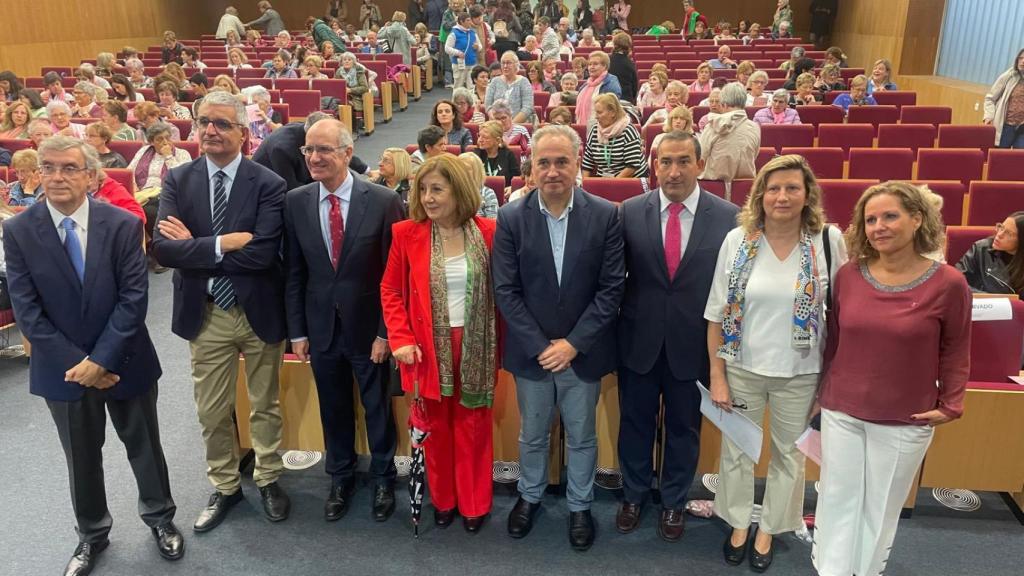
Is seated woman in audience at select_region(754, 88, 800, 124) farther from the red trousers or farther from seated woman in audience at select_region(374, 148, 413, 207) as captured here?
the red trousers

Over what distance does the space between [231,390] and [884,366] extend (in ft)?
7.64

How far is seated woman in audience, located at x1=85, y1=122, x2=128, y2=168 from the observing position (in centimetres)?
595

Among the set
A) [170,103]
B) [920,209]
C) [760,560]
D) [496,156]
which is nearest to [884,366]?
[920,209]

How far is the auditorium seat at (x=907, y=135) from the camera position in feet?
21.8

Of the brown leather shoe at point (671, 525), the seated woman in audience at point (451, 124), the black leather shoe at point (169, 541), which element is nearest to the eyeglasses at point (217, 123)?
the black leather shoe at point (169, 541)

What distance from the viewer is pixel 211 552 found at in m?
2.80

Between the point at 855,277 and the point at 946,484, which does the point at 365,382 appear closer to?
the point at 855,277

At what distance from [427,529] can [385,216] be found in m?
1.25

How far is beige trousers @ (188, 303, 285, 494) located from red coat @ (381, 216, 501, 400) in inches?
21.8

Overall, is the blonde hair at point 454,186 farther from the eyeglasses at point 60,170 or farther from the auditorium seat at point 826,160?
the auditorium seat at point 826,160

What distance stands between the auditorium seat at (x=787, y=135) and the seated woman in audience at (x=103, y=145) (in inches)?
216

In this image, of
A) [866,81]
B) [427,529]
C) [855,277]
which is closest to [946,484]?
[855,277]

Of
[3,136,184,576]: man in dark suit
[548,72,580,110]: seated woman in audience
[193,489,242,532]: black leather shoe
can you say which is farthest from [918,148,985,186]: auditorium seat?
[3,136,184,576]: man in dark suit

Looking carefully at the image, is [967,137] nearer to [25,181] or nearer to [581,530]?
[581,530]
